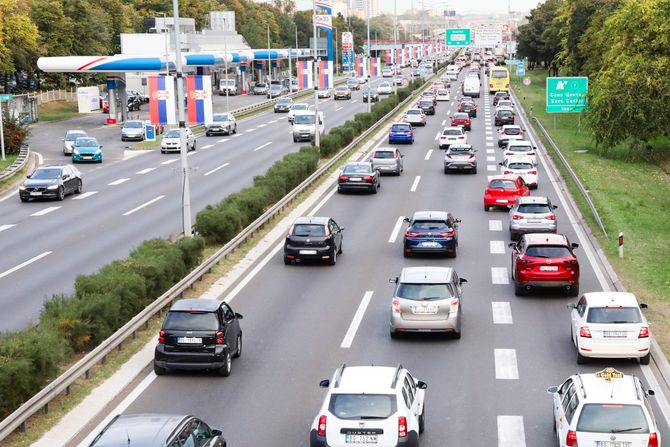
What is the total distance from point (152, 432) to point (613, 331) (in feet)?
36.2

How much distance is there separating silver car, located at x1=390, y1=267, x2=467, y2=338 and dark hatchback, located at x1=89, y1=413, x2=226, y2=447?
956 cm

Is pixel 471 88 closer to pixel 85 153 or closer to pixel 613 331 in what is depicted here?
pixel 85 153

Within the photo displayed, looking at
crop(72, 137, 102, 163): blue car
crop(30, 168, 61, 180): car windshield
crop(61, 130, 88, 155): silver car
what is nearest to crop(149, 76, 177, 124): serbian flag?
crop(30, 168, 61, 180): car windshield

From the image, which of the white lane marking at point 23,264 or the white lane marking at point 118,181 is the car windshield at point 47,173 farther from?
the white lane marking at point 23,264

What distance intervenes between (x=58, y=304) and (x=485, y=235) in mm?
18556

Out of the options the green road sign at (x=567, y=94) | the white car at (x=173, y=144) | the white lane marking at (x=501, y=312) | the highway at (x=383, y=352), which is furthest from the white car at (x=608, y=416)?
the green road sign at (x=567, y=94)

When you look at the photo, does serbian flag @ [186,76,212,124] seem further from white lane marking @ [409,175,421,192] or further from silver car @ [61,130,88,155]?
silver car @ [61,130,88,155]

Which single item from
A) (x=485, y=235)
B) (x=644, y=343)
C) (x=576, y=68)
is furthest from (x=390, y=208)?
(x=576, y=68)

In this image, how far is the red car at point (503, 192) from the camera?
138 feet

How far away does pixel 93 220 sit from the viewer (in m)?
41.3

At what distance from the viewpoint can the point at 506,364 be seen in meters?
21.9

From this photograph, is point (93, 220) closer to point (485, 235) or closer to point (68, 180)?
point (68, 180)

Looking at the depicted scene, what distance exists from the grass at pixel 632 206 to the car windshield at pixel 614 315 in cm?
219

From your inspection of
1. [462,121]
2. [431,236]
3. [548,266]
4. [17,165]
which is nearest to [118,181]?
[17,165]
